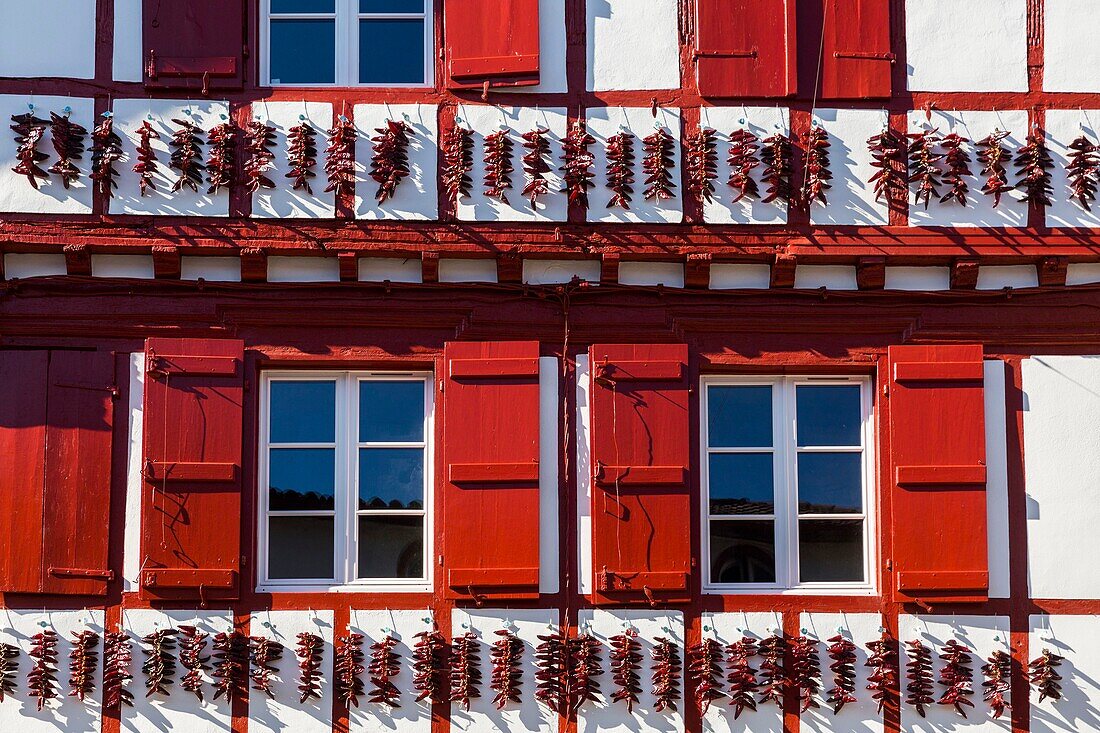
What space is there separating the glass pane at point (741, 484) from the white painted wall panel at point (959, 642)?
1018mm

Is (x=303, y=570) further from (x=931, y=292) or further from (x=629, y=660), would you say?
(x=931, y=292)

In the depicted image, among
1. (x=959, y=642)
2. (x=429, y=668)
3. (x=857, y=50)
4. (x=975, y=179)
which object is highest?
(x=857, y=50)

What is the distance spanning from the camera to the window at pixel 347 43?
884 centimetres

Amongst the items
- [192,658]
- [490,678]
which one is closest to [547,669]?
[490,678]

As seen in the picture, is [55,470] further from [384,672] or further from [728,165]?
[728,165]

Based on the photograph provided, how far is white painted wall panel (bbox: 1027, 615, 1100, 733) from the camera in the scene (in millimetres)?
8258

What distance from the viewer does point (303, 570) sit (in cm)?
853

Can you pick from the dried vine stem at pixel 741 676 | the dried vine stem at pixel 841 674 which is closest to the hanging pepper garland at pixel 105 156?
the dried vine stem at pixel 741 676

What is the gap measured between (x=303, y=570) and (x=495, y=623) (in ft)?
3.77

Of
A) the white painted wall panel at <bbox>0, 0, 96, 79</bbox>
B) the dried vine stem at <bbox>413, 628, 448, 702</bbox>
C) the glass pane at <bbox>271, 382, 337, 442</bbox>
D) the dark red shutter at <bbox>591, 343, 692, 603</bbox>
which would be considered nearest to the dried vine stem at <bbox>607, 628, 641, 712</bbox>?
the dark red shutter at <bbox>591, 343, 692, 603</bbox>

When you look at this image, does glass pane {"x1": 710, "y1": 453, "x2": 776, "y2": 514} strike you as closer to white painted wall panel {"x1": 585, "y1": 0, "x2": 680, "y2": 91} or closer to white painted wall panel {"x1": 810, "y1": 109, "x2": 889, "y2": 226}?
white painted wall panel {"x1": 810, "y1": 109, "x2": 889, "y2": 226}

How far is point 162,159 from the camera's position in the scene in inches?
336

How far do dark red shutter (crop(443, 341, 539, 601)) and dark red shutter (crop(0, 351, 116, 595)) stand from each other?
6.23 feet

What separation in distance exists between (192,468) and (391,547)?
119 centimetres
